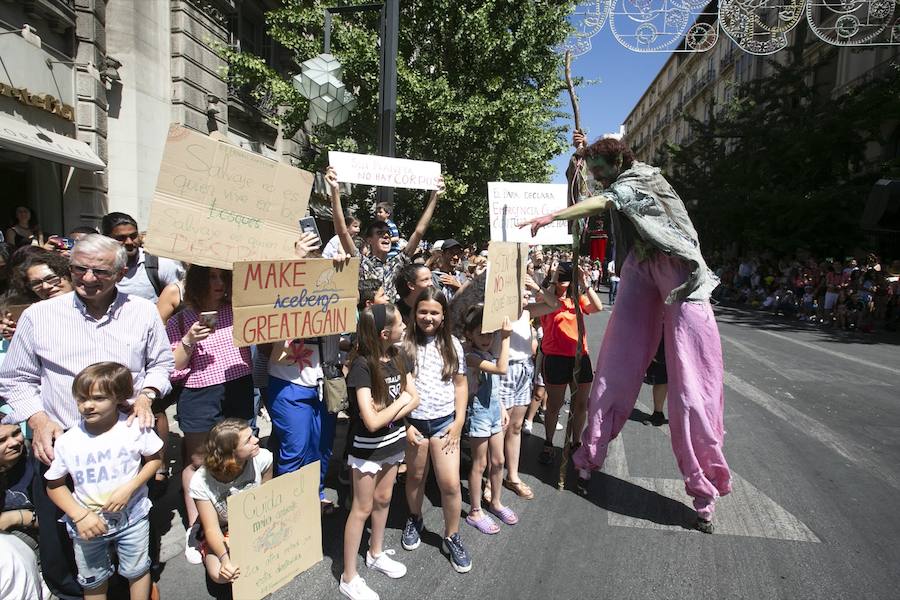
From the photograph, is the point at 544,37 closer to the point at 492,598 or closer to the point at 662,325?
the point at 662,325

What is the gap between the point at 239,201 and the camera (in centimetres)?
286

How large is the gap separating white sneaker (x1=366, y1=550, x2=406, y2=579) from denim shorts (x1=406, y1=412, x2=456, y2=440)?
64 centimetres

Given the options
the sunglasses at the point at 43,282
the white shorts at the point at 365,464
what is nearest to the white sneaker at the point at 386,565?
the white shorts at the point at 365,464

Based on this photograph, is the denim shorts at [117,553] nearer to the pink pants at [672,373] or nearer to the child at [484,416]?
the child at [484,416]

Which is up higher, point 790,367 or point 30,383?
point 30,383

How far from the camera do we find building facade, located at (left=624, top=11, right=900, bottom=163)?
73.8ft

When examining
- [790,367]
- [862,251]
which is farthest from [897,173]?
[790,367]

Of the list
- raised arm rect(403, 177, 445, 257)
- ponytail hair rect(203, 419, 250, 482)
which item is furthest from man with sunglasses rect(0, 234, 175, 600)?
raised arm rect(403, 177, 445, 257)

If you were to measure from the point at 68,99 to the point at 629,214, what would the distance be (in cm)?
1003

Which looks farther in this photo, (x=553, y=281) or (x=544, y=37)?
(x=544, y=37)

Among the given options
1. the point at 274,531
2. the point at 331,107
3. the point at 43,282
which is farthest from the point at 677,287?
the point at 331,107

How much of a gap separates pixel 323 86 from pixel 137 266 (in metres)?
3.29

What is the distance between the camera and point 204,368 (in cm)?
309

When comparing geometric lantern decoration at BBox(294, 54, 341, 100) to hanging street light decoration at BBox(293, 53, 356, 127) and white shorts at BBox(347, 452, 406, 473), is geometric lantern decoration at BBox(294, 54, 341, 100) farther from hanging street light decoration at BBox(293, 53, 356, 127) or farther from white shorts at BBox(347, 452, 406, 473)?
white shorts at BBox(347, 452, 406, 473)
